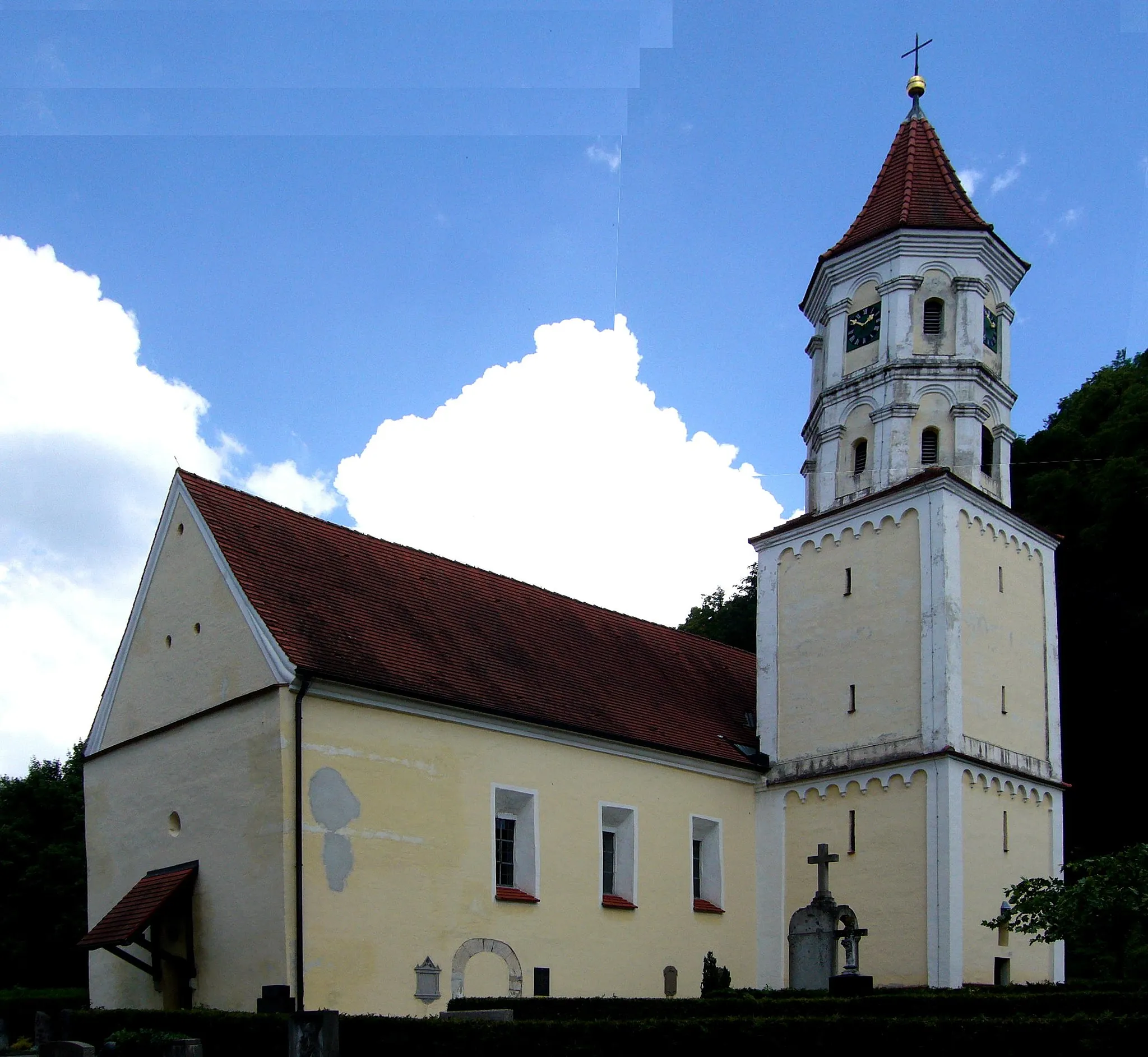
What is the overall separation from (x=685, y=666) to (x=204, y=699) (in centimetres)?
1232

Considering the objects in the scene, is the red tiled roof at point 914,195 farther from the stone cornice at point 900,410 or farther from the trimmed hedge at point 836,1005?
the trimmed hedge at point 836,1005

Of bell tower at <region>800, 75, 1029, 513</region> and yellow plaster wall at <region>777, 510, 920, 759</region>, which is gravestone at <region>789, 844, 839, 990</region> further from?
bell tower at <region>800, 75, 1029, 513</region>

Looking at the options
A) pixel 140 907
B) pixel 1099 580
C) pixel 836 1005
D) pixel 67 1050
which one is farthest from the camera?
pixel 1099 580

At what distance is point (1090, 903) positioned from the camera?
19.8 meters

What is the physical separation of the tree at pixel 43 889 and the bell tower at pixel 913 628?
94.5 feet

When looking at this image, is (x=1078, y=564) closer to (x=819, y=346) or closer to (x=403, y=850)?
(x=819, y=346)

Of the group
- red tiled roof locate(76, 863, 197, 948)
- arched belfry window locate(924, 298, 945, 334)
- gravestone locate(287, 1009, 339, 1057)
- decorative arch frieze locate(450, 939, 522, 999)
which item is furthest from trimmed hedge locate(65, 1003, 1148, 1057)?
arched belfry window locate(924, 298, 945, 334)

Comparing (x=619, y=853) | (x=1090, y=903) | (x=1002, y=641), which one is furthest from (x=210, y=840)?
(x=1002, y=641)

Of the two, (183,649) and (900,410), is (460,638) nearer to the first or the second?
(183,649)

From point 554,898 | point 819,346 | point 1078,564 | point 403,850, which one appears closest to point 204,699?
point 403,850

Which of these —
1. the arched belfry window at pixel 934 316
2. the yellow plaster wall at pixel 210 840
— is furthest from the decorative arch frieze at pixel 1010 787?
the yellow plaster wall at pixel 210 840

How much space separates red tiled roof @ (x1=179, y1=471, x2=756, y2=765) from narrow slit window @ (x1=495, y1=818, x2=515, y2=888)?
193 centimetres

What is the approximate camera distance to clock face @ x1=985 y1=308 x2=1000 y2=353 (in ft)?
91.5

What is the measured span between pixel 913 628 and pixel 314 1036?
1479 centimetres
